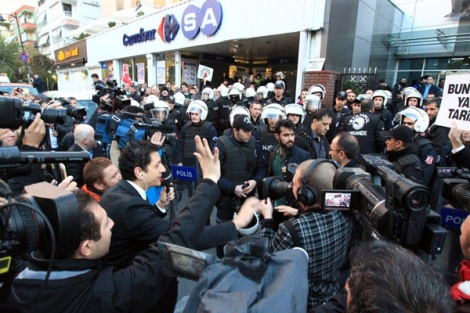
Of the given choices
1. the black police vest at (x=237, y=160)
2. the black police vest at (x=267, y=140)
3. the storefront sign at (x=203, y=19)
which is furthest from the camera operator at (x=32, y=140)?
the storefront sign at (x=203, y=19)

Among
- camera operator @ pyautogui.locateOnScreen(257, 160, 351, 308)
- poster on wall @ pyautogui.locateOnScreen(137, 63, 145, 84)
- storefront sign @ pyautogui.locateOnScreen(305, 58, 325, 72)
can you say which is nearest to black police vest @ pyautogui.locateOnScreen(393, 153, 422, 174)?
camera operator @ pyautogui.locateOnScreen(257, 160, 351, 308)

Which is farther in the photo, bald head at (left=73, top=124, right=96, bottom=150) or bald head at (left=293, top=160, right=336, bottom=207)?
bald head at (left=73, top=124, right=96, bottom=150)

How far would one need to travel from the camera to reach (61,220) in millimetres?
950

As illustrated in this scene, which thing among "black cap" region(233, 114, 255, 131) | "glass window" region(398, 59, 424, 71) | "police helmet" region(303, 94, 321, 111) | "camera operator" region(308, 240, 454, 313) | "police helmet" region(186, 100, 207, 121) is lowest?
"camera operator" region(308, 240, 454, 313)

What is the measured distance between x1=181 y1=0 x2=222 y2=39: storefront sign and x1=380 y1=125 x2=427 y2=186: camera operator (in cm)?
1094

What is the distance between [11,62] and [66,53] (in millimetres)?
10043

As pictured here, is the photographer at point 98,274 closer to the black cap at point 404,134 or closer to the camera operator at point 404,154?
the camera operator at point 404,154

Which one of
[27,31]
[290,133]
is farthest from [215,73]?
[27,31]

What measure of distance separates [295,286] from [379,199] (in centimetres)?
67

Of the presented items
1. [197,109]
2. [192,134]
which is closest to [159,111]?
[197,109]

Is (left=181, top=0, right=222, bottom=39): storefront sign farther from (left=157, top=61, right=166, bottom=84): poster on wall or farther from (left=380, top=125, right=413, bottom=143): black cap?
(left=380, top=125, right=413, bottom=143): black cap

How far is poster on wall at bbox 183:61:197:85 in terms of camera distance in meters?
17.0

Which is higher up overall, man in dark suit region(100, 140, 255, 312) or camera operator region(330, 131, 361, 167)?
camera operator region(330, 131, 361, 167)

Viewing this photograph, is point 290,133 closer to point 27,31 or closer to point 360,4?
point 360,4
